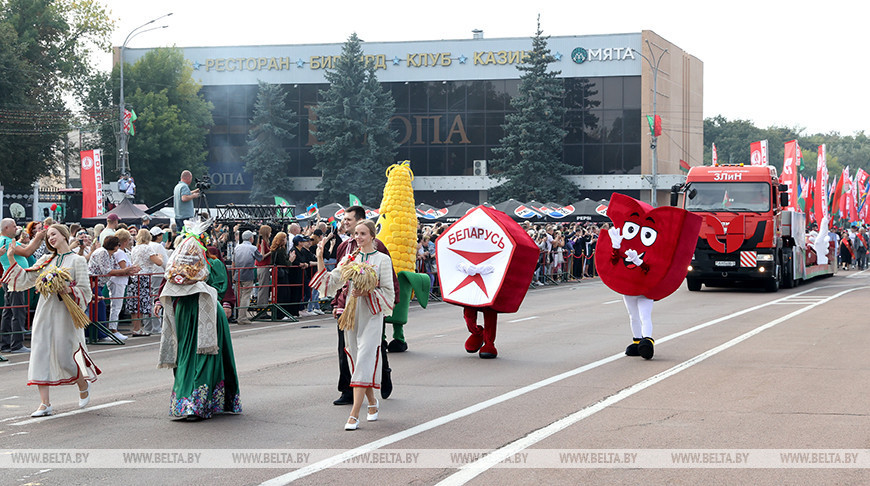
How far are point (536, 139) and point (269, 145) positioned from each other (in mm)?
18631

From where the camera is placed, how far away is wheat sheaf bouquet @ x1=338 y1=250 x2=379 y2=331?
28.3 ft

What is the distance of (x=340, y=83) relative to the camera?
6431cm

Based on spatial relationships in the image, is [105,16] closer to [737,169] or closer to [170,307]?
[737,169]

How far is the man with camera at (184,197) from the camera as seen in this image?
55.4ft

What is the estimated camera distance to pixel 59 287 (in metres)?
9.48

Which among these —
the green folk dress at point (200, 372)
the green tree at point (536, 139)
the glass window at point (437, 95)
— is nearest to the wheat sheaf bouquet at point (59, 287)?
the green folk dress at point (200, 372)

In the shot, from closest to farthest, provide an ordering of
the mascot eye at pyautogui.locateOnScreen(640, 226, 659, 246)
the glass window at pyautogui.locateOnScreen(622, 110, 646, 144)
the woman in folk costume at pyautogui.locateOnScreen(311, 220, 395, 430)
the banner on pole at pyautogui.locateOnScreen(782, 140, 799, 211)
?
the woman in folk costume at pyautogui.locateOnScreen(311, 220, 395, 430), the mascot eye at pyautogui.locateOnScreen(640, 226, 659, 246), the banner on pole at pyautogui.locateOnScreen(782, 140, 799, 211), the glass window at pyautogui.locateOnScreen(622, 110, 646, 144)

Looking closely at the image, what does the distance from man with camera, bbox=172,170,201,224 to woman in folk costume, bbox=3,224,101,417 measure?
22.2 feet

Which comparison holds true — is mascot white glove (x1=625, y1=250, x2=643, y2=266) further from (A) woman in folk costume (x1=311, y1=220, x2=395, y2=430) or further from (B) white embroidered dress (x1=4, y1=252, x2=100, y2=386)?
(B) white embroidered dress (x1=4, y1=252, x2=100, y2=386)

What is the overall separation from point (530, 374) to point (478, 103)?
56527 mm

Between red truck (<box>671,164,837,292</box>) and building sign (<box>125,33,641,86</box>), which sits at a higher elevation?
building sign (<box>125,33,641,86</box>)

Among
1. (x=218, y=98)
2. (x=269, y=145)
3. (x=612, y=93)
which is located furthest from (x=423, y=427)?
(x=218, y=98)

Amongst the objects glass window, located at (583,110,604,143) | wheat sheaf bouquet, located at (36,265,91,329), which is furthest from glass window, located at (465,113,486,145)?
wheat sheaf bouquet, located at (36,265,91,329)

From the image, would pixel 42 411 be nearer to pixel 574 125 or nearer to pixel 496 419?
pixel 496 419
